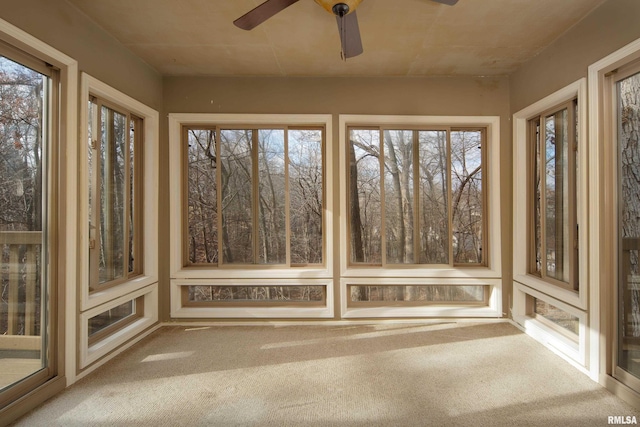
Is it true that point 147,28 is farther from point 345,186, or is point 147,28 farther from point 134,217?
point 345,186

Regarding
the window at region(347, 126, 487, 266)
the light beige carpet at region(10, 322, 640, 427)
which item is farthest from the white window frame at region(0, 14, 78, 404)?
the window at region(347, 126, 487, 266)

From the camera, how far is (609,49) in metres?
2.27

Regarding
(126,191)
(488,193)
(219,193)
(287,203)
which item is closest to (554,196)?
(488,193)

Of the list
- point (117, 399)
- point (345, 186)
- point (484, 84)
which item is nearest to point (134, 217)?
point (117, 399)

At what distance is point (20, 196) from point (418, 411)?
280 centimetres

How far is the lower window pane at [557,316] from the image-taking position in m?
2.86

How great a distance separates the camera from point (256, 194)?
362 centimetres

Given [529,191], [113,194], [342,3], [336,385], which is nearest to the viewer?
[342,3]

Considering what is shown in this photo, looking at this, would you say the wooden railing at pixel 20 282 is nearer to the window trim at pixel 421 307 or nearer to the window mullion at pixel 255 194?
the window mullion at pixel 255 194

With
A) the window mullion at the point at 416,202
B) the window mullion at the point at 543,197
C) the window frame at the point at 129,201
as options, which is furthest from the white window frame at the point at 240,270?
the window mullion at the point at 543,197

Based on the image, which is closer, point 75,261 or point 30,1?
point 30,1

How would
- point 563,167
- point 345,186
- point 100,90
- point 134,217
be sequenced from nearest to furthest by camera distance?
point 100,90
point 563,167
point 134,217
point 345,186
